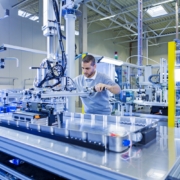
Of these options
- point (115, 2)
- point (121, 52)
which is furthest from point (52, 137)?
point (121, 52)

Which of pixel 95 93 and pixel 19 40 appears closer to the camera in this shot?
pixel 95 93

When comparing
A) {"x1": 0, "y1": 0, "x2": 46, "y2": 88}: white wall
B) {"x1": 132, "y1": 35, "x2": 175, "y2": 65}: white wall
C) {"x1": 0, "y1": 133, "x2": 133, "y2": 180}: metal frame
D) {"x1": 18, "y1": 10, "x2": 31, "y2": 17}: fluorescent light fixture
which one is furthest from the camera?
{"x1": 132, "y1": 35, "x2": 175, "y2": 65}: white wall

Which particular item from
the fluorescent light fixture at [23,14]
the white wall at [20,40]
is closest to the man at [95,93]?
the white wall at [20,40]

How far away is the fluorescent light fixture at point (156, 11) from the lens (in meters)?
6.26

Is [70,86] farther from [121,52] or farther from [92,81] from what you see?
[121,52]

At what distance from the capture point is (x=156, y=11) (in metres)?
6.55

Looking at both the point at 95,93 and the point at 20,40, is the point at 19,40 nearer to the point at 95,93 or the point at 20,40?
the point at 20,40

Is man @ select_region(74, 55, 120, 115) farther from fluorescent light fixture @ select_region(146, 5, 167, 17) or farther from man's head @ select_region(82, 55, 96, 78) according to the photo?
fluorescent light fixture @ select_region(146, 5, 167, 17)

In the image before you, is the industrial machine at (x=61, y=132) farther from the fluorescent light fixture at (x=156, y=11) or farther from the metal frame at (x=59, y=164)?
the fluorescent light fixture at (x=156, y=11)

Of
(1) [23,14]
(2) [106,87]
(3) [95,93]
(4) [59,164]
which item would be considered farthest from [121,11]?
(4) [59,164]

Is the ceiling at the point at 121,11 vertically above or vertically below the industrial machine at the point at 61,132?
above

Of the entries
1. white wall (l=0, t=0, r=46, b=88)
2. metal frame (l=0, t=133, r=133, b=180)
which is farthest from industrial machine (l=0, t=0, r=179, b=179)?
white wall (l=0, t=0, r=46, b=88)

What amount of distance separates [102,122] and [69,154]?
0.57m

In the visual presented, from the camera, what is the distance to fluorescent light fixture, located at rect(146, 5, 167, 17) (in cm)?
626
